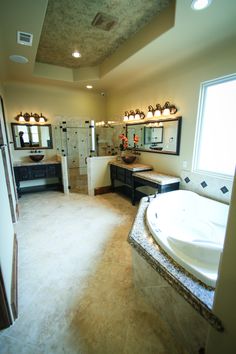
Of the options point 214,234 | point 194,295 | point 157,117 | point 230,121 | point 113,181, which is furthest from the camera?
point 113,181

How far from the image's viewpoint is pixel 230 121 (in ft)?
7.73

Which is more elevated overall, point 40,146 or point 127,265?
point 40,146

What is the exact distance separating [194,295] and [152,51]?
2.96 metres

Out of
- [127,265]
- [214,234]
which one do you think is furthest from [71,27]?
[214,234]

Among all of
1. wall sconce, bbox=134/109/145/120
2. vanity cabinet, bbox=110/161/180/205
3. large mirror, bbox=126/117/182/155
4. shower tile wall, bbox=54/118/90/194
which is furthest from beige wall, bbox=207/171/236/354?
shower tile wall, bbox=54/118/90/194

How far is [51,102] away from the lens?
457 centimetres

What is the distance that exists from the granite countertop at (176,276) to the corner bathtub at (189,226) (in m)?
0.06

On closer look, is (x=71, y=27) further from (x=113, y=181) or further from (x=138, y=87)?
(x=113, y=181)

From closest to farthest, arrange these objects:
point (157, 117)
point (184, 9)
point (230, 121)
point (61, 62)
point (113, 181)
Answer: point (184, 9), point (230, 121), point (157, 117), point (61, 62), point (113, 181)


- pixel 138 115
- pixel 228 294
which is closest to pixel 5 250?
pixel 228 294

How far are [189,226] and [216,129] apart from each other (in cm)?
148

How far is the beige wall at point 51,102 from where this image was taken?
419 cm

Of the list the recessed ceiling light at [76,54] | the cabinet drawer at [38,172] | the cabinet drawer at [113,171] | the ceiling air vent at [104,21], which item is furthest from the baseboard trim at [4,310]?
the recessed ceiling light at [76,54]

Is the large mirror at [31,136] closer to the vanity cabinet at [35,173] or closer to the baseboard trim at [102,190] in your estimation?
the vanity cabinet at [35,173]
